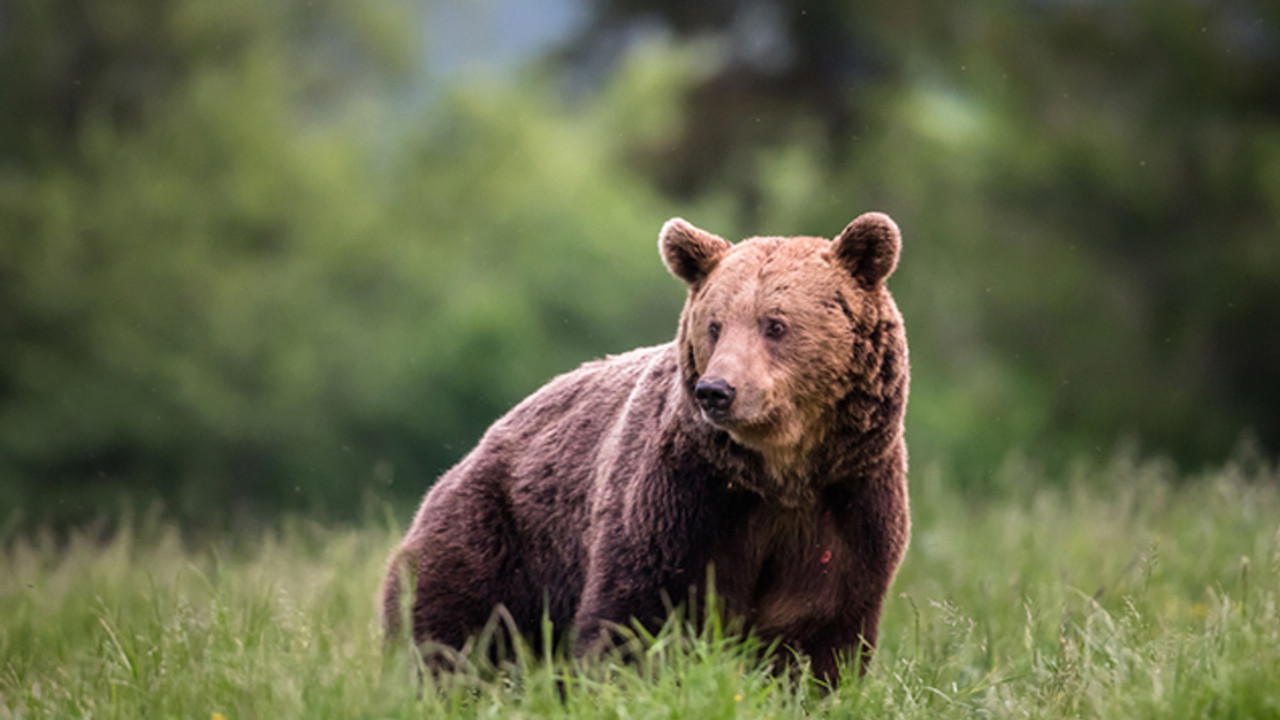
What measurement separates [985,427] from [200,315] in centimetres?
1014

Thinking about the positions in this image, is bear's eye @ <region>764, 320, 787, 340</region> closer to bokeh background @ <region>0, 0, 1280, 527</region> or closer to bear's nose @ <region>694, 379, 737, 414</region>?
bear's nose @ <region>694, 379, 737, 414</region>

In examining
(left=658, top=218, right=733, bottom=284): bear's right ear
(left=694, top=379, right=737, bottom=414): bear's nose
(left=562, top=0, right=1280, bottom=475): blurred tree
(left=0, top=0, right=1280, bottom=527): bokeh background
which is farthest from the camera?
(left=0, top=0, right=1280, bottom=527): bokeh background

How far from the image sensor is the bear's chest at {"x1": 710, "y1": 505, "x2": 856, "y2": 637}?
4.02 metres

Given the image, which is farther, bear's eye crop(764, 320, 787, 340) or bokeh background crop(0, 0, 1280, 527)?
bokeh background crop(0, 0, 1280, 527)

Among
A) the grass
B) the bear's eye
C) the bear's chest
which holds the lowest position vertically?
the grass

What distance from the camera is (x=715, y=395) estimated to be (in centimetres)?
368

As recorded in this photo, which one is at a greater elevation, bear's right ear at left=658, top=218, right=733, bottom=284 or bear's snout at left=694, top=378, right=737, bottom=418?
bear's right ear at left=658, top=218, right=733, bottom=284

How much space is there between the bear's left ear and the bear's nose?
0.67 metres

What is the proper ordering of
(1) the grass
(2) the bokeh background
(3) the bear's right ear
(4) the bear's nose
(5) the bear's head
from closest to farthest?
(1) the grass → (4) the bear's nose → (5) the bear's head → (3) the bear's right ear → (2) the bokeh background

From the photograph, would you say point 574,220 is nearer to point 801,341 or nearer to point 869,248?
point 869,248

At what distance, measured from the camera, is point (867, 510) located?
13.3ft

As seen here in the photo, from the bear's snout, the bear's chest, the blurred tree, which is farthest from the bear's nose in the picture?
the blurred tree

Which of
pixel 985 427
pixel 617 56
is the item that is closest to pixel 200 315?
pixel 617 56

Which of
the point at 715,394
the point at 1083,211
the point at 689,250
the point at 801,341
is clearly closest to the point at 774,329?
the point at 801,341
